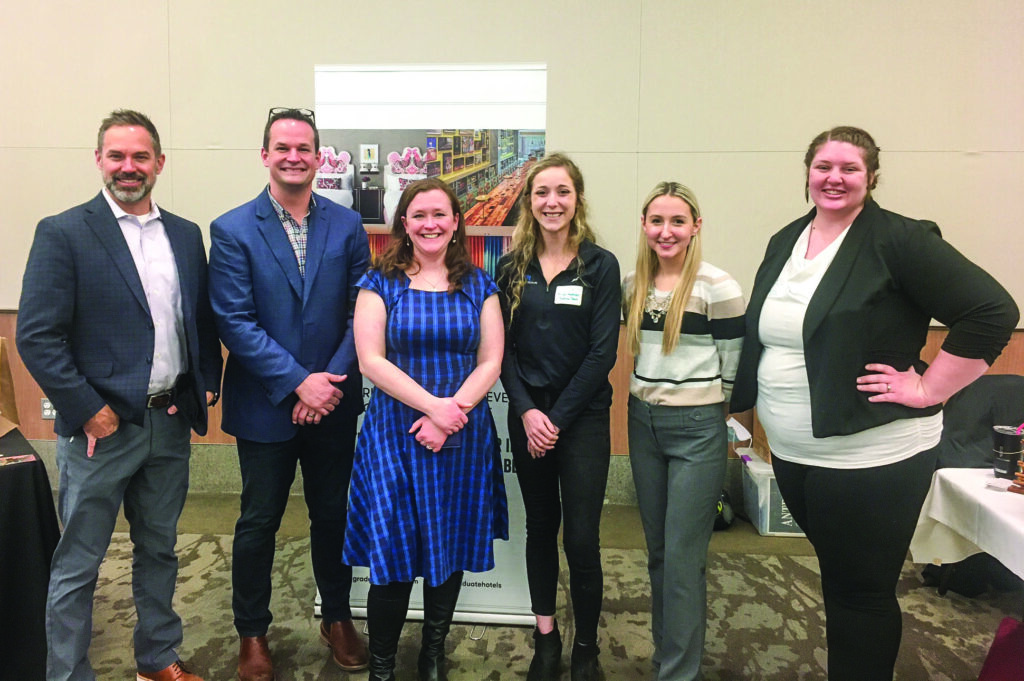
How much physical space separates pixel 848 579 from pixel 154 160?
235 cm

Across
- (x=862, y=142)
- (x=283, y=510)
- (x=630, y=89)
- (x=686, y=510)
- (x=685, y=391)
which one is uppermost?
(x=630, y=89)

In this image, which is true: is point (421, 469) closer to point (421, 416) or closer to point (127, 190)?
point (421, 416)

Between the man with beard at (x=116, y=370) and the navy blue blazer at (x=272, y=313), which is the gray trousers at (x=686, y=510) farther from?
the man with beard at (x=116, y=370)

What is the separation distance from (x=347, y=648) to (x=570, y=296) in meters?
1.48

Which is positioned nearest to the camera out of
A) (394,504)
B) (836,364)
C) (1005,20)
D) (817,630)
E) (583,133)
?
(836,364)

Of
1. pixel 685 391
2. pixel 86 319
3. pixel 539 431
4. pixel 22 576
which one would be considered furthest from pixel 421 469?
pixel 22 576

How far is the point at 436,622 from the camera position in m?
2.02

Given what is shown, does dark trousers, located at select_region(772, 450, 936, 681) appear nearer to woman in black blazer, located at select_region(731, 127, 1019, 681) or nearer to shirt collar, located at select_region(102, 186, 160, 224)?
woman in black blazer, located at select_region(731, 127, 1019, 681)

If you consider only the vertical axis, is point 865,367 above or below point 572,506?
above

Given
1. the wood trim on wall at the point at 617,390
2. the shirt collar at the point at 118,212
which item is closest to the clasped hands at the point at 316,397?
the shirt collar at the point at 118,212

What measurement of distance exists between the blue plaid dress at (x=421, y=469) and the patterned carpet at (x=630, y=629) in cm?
58

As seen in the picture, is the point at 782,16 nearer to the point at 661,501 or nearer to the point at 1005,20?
the point at 1005,20

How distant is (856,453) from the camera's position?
4.98 feet

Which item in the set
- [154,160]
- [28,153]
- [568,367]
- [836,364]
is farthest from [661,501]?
[28,153]
